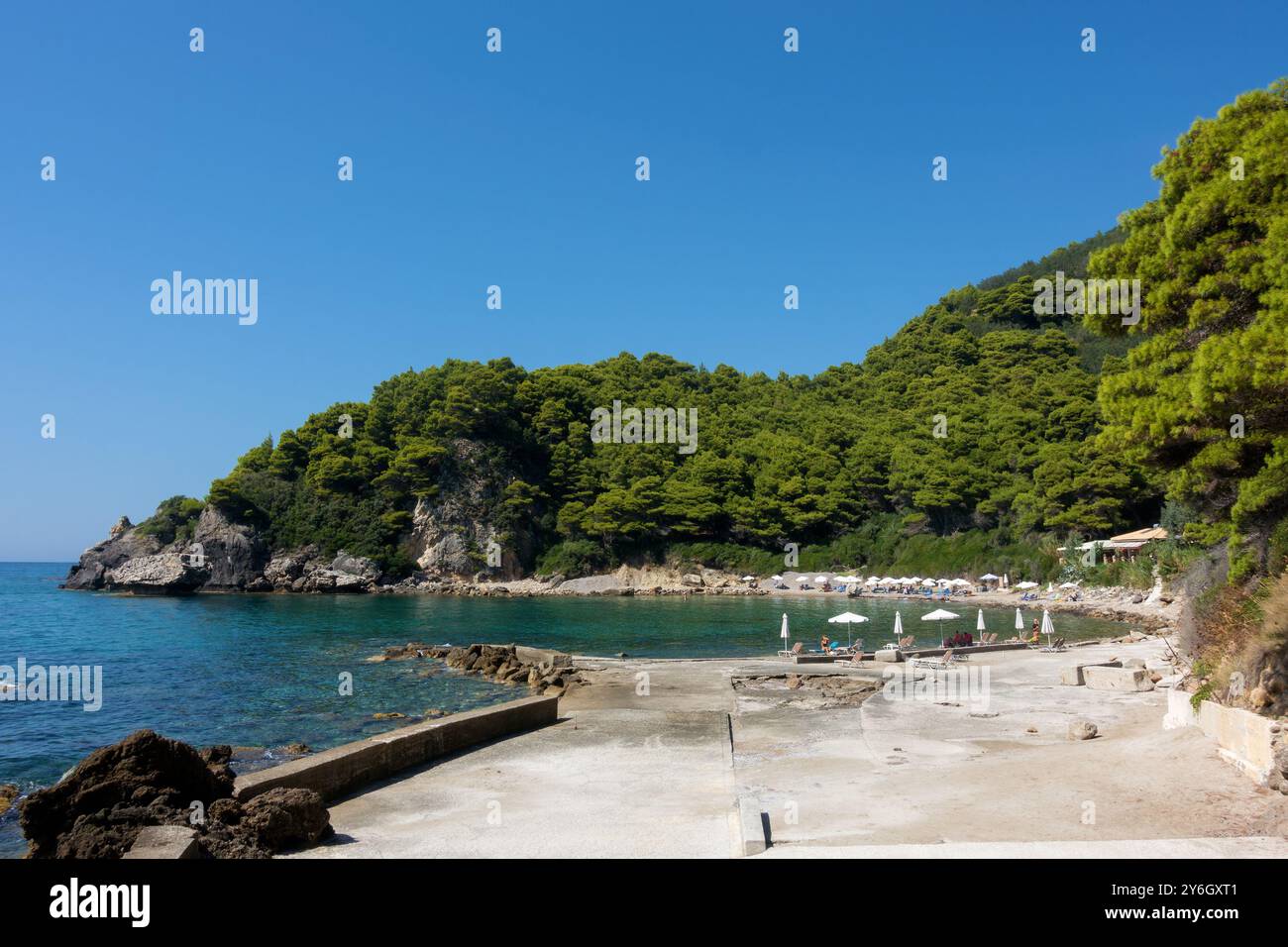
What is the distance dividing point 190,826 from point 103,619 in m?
64.6

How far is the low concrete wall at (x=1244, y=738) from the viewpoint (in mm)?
8773

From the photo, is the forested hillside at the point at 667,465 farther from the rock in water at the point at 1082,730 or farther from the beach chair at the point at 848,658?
the rock in water at the point at 1082,730

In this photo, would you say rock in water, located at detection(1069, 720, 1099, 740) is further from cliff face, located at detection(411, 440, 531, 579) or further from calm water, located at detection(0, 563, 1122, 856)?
cliff face, located at detection(411, 440, 531, 579)

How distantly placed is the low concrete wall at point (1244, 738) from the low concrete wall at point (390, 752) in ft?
32.6

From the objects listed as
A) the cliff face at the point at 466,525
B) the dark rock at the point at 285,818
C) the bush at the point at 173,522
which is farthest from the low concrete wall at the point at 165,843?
the bush at the point at 173,522

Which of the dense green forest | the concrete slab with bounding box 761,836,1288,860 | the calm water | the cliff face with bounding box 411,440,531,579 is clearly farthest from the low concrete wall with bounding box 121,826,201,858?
the cliff face with bounding box 411,440,531,579

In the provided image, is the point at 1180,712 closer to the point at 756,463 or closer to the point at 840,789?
the point at 840,789

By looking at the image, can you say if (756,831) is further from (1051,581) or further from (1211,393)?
Answer: (1051,581)

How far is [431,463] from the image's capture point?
98062 millimetres

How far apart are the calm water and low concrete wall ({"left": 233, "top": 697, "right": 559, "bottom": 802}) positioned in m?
4.73

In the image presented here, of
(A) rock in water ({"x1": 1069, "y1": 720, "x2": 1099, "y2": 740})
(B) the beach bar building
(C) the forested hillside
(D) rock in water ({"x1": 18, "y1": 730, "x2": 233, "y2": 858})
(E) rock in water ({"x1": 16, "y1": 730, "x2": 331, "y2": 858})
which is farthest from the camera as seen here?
(C) the forested hillside

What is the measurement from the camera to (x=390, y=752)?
11352mm

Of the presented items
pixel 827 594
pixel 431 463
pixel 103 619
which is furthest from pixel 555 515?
pixel 103 619

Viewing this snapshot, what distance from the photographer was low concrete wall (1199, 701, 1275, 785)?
8.77m
